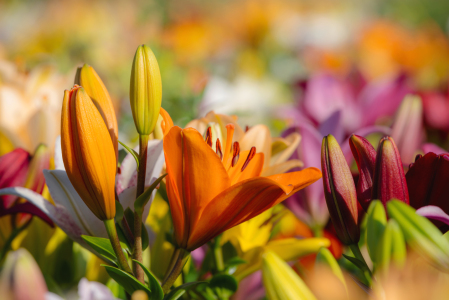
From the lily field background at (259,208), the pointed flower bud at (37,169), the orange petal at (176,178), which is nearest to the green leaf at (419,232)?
the lily field background at (259,208)

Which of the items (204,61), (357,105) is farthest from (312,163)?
(204,61)

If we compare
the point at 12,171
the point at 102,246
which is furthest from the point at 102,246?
the point at 12,171

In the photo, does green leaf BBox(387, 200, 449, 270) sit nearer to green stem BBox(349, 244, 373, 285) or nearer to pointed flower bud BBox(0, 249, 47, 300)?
green stem BBox(349, 244, 373, 285)

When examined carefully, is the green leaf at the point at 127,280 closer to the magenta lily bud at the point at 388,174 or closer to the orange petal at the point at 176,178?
the orange petal at the point at 176,178

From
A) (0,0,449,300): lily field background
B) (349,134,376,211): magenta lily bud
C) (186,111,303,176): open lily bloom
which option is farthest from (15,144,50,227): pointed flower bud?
(349,134,376,211): magenta lily bud

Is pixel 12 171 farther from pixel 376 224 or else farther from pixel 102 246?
pixel 376 224

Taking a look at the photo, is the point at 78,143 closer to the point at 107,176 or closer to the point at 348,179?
the point at 107,176
